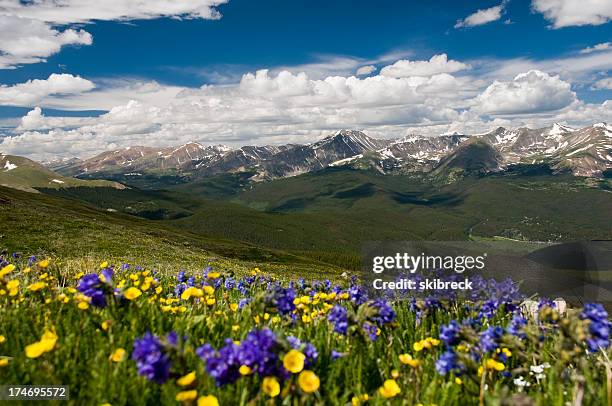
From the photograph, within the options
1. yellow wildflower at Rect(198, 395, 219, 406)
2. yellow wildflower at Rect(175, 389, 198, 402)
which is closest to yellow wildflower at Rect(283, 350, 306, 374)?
yellow wildflower at Rect(198, 395, 219, 406)

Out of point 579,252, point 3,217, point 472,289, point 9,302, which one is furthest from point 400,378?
point 3,217

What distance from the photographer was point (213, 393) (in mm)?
3773

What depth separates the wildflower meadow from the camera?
3428 mm

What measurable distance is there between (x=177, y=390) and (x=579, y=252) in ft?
38.6

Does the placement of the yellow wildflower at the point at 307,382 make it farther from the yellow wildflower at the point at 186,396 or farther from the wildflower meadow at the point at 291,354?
the yellow wildflower at the point at 186,396

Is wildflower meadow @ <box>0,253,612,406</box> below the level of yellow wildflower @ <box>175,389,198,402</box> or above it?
below

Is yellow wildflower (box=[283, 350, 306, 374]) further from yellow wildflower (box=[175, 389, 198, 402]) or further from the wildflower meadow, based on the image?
yellow wildflower (box=[175, 389, 198, 402])

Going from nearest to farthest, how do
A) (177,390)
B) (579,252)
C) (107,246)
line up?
(177,390), (579,252), (107,246)

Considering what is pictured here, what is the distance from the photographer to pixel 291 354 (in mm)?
3354

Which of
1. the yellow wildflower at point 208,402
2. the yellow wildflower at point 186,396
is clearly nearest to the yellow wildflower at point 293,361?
the yellow wildflower at point 208,402

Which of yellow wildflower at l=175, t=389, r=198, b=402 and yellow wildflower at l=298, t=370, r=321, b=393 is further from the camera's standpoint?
yellow wildflower at l=298, t=370, r=321, b=393

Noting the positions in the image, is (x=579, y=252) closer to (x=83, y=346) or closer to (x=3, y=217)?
(x=83, y=346)

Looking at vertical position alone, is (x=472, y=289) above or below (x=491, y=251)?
below

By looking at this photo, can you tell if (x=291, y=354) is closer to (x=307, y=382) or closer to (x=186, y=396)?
(x=307, y=382)
